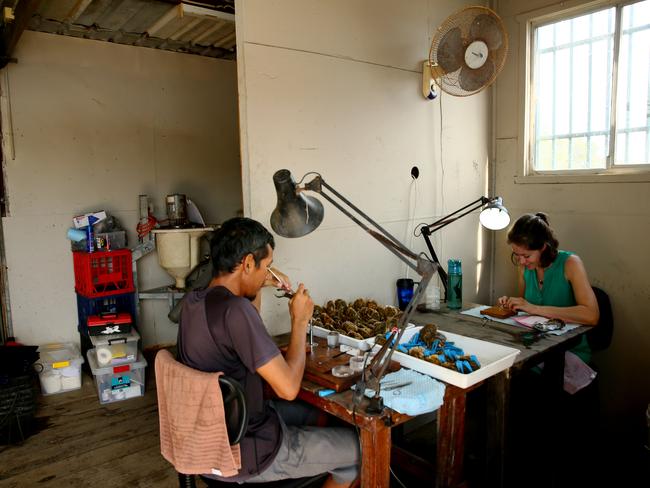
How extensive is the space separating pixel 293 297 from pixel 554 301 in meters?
1.62

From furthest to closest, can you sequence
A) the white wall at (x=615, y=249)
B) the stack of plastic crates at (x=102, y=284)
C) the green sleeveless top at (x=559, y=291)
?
the stack of plastic crates at (x=102, y=284) < the white wall at (x=615, y=249) < the green sleeveless top at (x=559, y=291)

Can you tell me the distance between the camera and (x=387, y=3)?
10.1 ft

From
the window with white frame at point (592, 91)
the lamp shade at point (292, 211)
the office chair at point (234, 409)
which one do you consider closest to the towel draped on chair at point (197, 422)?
the office chair at point (234, 409)

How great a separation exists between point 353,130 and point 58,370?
2.79 metres

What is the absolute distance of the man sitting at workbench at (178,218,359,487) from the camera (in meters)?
1.60

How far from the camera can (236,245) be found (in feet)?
5.77

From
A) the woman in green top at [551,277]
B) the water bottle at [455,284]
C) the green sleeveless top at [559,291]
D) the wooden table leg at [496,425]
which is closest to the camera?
the wooden table leg at [496,425]

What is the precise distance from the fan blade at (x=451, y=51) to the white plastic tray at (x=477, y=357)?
1.52 m

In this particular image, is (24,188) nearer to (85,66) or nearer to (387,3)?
(85,66)

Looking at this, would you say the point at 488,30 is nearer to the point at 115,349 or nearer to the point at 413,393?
the point at 413,393

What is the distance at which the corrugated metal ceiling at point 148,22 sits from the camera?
10.8ft

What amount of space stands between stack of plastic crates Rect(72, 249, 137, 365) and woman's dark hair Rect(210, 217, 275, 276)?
2.47 meters

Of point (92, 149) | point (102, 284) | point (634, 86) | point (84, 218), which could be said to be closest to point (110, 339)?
point (102, 284)

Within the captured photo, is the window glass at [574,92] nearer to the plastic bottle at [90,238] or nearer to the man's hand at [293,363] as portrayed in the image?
the man's hand at [293,363]
